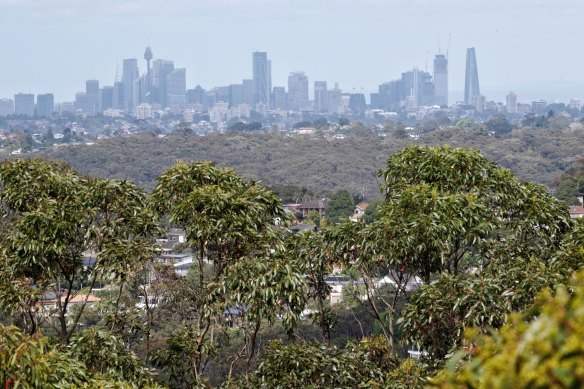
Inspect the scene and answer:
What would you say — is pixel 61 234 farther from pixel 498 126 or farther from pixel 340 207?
pixel 498 126

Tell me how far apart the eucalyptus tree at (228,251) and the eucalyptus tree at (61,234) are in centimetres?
35

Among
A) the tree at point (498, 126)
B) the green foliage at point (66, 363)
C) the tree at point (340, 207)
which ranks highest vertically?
the green foliage at point (66, 363)

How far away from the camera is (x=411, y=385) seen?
6746 mm

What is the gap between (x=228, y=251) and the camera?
784 centimetres

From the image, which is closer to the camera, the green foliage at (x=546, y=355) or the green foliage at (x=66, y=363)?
the green foliage at (x=546, y=355)

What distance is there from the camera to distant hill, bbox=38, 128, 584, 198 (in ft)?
258

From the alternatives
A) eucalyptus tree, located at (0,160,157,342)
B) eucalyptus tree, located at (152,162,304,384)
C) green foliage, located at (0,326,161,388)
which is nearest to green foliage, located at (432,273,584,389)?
green foliage, located at (0,326,161,388)

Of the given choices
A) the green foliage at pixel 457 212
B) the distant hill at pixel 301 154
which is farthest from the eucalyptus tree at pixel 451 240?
the distant hill at pixel 301 154

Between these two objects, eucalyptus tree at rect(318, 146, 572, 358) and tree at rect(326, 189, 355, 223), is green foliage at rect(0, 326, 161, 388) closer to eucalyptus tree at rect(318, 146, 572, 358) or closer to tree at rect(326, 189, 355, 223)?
eucalyptus tree at rect(318, 146, 572, 358)

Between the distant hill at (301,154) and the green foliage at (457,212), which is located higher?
the green foliage at (457,212)

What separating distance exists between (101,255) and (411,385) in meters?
2.69

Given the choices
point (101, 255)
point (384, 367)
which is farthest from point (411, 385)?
point (101, 255)

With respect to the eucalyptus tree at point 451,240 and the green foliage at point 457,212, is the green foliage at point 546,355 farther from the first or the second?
the green foliage at point 457,212

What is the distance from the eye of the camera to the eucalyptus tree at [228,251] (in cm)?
736
